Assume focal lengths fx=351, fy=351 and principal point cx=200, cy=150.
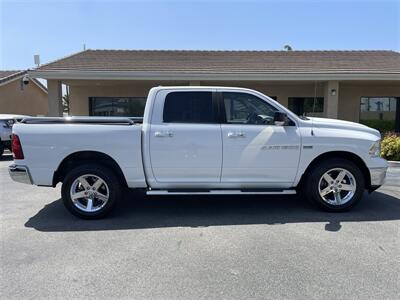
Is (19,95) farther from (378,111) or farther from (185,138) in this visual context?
(185,138)

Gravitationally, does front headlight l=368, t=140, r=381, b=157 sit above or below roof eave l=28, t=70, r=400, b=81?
below

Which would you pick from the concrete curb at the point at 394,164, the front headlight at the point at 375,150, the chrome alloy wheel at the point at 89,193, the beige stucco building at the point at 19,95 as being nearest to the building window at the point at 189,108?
the chrome alloy wheel at the point at 89,193

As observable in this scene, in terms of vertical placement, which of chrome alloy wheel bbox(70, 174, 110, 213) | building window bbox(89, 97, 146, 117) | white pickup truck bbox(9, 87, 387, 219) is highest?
building window bbox(89, 97, 146, 117)

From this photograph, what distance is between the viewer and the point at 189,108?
546 cm

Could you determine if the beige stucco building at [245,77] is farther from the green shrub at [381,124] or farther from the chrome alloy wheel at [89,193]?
the chrome alloy wheel at [89,193]

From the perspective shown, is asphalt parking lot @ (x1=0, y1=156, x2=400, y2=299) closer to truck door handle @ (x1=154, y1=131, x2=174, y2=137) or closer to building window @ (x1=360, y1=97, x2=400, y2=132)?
truck door handle @ (x1=154, y1=131, x2=174, y2=137)

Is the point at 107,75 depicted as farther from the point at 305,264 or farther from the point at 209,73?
the point at 305,264

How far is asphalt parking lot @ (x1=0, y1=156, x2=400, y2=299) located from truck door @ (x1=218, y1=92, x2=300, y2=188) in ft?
2.00

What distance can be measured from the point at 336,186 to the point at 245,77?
8926 millimetres

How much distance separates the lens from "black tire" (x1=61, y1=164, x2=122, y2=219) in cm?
525

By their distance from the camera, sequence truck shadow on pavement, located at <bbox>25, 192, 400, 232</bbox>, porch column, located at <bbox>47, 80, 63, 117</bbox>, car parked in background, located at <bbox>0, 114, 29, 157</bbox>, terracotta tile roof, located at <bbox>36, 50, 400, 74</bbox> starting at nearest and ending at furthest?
1. truck shadow on pavement, located at <bbox>25, 192, 400, 232</bbox>
2. car parked in background, located at <bbox>0, 114, 29, 157</bbox>
3. terracotta tile roof, located at <bbox>36, 50, 400, 74</bbox>
4. porch column, located at <bbox>47, 80, 63, 117</bbox>

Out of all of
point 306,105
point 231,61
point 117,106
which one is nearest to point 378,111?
point 306,105

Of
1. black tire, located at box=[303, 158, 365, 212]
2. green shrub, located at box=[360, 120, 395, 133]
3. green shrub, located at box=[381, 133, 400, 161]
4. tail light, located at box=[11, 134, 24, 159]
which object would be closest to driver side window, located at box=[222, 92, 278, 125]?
black tire, located at box=[303, 158, 365, 212]

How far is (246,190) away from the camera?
5438 millimetres
